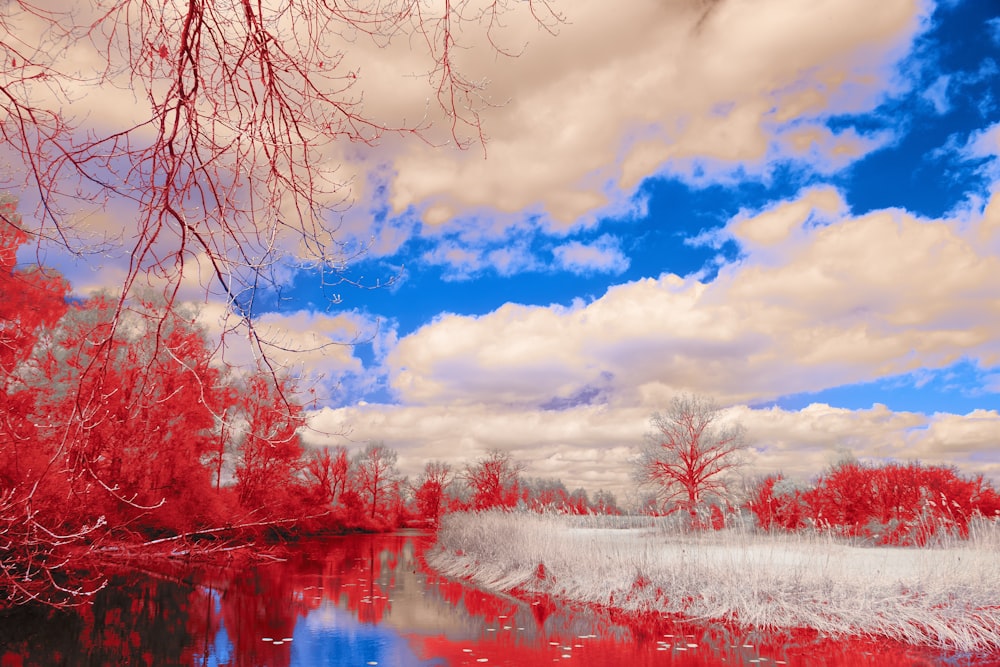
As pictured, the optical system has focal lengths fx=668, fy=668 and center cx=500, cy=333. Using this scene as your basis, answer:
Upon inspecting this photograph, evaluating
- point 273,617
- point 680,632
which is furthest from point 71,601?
point 680,632

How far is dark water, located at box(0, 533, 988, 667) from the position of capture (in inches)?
334

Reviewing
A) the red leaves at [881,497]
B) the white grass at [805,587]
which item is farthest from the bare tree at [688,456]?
the white grass at [805,587]

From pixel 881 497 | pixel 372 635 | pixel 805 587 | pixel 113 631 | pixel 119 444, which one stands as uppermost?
pixel 119 444

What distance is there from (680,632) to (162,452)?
12.6 m

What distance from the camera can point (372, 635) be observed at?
32.6 ft

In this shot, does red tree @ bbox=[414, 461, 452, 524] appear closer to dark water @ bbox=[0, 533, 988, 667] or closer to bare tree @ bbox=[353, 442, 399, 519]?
bare tree @ bbox=[353, 442, 399, 519]

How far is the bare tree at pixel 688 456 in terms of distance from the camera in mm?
32281

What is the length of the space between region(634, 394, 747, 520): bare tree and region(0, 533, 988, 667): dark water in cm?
2052

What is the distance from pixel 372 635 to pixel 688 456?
2608cm

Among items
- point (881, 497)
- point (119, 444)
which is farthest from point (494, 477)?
point (119, 444)

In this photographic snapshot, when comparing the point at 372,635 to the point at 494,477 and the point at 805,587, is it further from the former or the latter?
the point at 494,477

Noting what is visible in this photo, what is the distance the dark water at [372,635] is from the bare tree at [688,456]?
808 inches

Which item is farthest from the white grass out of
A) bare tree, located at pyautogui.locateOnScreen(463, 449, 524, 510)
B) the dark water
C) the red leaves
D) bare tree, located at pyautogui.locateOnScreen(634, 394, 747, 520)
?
bare tree, located at pyautogui.locateOnScreen(463, 449, 524, 510)

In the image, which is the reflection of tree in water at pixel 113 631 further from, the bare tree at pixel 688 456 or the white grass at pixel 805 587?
the bare tree at pixel 688 456
